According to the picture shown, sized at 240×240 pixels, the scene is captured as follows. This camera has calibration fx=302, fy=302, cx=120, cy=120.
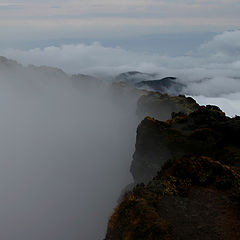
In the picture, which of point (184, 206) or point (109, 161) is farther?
point (109, 161)

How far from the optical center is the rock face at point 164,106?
6862 cm

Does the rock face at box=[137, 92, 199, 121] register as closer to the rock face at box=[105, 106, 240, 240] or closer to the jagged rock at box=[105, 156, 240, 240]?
the rock face at box=[105, 106, 240, 240]

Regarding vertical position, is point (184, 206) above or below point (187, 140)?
below

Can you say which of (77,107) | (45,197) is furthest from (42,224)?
(77,107)

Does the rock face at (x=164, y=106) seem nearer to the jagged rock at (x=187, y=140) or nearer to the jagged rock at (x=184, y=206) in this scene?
the jagged rock at (x=187, y=140)

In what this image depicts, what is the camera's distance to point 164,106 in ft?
256

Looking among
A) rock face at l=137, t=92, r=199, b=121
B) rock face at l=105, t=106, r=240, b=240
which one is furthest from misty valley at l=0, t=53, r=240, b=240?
rock face at l=137, t=92, r=199, b=121

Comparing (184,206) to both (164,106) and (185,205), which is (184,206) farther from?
(164,106)

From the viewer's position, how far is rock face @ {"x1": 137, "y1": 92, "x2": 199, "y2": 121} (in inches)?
2702

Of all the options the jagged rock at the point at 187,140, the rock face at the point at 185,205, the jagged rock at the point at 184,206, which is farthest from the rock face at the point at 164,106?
the jagged rock at the point at 184,206

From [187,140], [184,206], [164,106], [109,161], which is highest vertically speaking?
[164,106]

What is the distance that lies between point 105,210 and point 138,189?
6489cm

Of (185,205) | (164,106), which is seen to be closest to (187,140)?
(185,205)

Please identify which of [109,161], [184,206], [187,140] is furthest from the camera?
[109,161]
